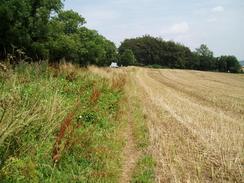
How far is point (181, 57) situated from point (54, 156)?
106174mm

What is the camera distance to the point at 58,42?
37312 mm

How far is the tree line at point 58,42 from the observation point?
30.9 m

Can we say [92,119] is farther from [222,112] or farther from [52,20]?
[52,20]

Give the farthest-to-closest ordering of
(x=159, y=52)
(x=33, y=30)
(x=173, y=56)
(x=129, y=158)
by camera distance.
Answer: (x=159, y=52) → (x=173, y=56) → (x=33, y=30) → (x=129, y=158)

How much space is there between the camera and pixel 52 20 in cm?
3628

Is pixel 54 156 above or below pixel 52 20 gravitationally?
below

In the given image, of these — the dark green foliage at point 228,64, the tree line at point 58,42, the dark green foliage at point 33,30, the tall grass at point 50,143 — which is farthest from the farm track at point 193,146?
the dark green foliage at point 228,64

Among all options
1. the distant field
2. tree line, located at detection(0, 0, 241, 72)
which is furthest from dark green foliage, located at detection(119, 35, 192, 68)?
the distant field

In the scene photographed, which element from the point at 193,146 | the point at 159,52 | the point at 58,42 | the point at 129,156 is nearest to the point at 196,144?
the point at 193,146

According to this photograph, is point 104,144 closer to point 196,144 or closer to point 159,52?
point 196,144

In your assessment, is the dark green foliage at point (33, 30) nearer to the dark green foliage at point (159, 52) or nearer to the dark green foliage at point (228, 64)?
the dark green foliage at point (228, 64)

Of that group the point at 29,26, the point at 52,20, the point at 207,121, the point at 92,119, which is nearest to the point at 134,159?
the point at 92,119

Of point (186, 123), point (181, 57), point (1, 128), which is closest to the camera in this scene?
point (1, 128)

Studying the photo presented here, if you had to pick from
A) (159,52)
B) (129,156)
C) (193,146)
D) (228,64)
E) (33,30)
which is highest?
(33,30)
